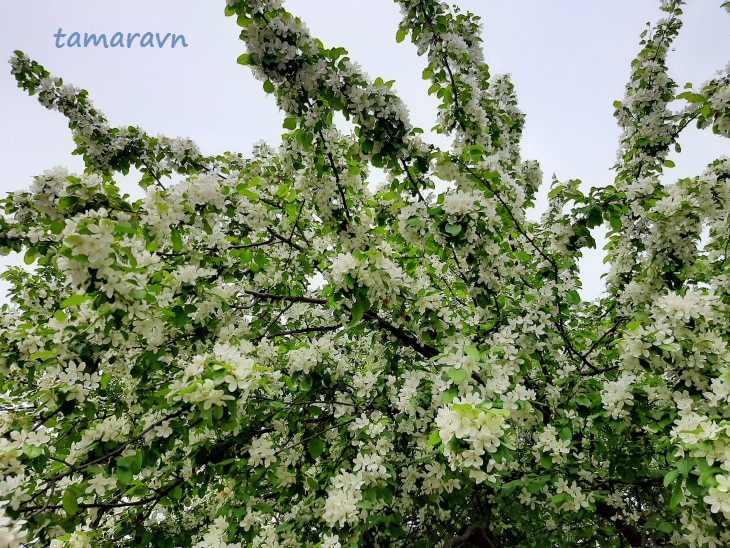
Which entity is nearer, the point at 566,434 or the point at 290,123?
the point at 566,434

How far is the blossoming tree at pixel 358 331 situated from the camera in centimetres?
273

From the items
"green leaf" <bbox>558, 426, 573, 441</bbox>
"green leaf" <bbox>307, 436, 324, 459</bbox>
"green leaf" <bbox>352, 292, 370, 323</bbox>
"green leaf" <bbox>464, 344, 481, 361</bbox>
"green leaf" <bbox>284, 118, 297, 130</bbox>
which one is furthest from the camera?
"green leaf" <bbox>284, 118, 297, 130</bbox>

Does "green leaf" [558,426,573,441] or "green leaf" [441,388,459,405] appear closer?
"green leaf" [441,388,459,405]

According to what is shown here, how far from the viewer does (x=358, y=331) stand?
417cm

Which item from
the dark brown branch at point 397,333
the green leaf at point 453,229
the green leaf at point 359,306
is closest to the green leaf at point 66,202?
the green leaf at point 359,306

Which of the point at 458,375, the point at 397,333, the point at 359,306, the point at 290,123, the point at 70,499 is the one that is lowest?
the point at 70,499

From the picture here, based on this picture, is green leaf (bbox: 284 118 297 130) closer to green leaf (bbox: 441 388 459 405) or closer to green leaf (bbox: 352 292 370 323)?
green leaf (bbox: 352 292 370 323)

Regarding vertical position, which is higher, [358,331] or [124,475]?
[358,331]

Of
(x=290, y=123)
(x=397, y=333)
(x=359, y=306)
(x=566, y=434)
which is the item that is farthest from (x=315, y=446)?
(x=290, y=123)

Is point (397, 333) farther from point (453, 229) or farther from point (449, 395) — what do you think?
point (449, 395)

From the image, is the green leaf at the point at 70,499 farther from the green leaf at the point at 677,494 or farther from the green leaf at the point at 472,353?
the green leaf at the point at 677,494

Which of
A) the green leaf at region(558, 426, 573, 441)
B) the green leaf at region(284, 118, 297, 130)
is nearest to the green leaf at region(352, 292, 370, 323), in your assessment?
the green leaf at region(284, 118, 297, 130)

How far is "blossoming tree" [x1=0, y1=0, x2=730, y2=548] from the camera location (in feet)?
8.96

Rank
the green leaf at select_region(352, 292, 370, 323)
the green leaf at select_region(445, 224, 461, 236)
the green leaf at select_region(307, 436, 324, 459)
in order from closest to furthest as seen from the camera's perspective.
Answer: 1. the green leaf at select_region(352, 292, 370, 323)
2. the green leaf at select_region(445, 224, 461, 236)
3. the green leaf at select_region(307, 436, 324, 459)
